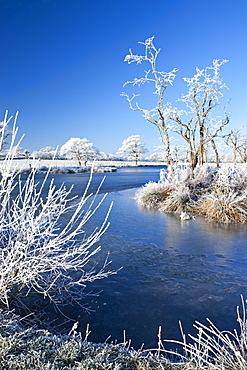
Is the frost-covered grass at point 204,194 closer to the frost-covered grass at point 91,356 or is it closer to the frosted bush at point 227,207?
the frosted bush at point 227,207

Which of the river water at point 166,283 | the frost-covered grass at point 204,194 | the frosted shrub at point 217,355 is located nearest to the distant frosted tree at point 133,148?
the frost-covered grass at point 204,194

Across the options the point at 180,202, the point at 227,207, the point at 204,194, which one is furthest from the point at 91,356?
the point at 204,194

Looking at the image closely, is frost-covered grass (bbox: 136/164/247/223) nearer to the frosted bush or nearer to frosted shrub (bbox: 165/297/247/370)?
the frosted bush

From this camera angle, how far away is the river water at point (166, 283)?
2557 millimetres

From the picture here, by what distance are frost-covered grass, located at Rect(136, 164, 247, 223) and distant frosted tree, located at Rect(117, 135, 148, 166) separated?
49.1 meters

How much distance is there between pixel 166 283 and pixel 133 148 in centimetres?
5691

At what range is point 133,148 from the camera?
59.5 meters

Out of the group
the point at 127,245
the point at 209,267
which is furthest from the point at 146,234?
the point at 209,267

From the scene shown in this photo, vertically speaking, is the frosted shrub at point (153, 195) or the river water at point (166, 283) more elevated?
the frosted shrub at point (153, 195)

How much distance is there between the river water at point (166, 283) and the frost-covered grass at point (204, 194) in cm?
97

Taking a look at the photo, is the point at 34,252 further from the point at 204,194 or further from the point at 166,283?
the point at 204,194

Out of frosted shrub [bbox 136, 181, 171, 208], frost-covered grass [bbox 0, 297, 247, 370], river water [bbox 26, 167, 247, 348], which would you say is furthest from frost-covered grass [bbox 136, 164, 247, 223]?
frost-covered grass [bbox 0, 297, 247, 370]

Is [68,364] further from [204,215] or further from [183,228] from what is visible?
[204,215]

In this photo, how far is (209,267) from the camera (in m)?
3.93
